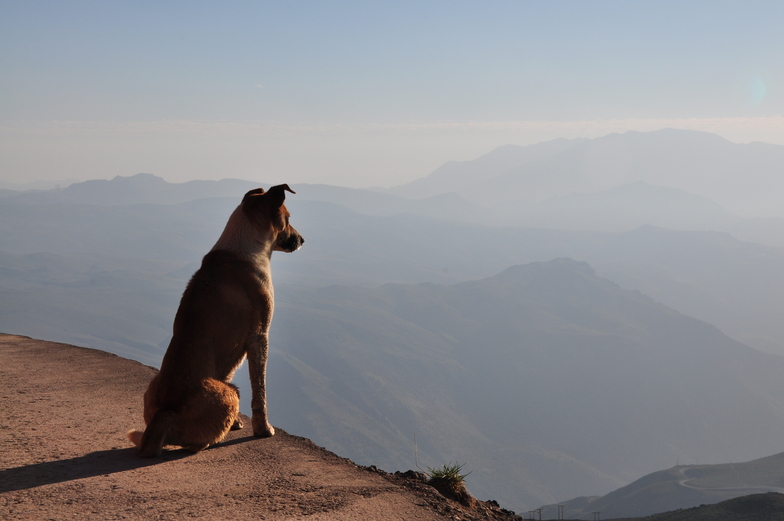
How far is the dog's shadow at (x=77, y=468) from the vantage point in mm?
5851

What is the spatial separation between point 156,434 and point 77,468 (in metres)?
0.87

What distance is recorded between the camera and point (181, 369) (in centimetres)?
636

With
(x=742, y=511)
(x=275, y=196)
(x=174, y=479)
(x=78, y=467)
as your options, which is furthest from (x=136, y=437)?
(x=742, y=511)

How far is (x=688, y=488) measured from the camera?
152375 mm

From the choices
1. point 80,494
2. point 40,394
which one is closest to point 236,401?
point 80,494

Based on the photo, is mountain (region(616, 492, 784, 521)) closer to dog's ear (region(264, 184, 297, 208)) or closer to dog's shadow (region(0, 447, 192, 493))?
dog's ear (region(264, 184, 297, 208))

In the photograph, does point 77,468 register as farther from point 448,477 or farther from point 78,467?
point 448,477

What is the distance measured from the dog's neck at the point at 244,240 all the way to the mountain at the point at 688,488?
508 feet

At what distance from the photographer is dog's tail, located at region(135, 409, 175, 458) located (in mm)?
6328

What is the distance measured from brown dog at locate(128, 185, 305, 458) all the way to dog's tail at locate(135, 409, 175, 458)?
1cm

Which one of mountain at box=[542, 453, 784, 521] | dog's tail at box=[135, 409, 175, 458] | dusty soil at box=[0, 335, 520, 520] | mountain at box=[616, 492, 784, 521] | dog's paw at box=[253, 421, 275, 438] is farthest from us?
mountain at box=[542, 453, 784, 521]

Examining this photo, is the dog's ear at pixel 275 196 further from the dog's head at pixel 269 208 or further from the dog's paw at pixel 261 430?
the dog's paw at pixel 261 430

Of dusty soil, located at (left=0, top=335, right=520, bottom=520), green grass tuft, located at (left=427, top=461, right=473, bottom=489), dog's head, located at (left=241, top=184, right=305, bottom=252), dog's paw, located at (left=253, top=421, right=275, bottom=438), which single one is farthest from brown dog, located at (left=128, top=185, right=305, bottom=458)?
green grass tuft, located at (left=427, top=461, right=473, bottom=489)

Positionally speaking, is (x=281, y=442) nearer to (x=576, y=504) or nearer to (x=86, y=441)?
(x=86, y=441)
